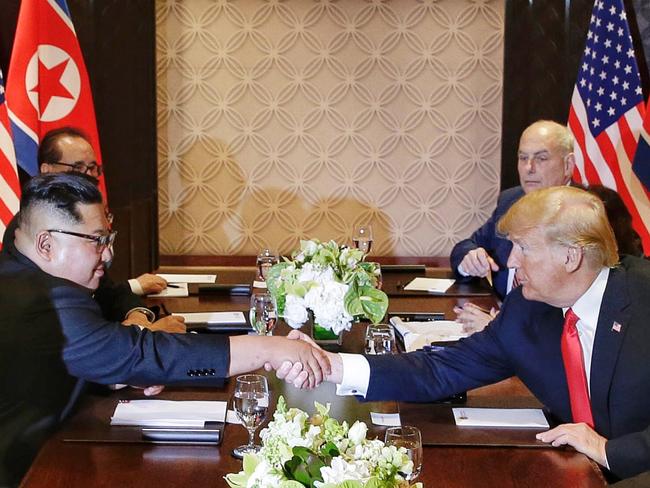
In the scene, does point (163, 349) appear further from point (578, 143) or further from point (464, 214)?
point (464, 214)

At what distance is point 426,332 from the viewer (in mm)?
3188

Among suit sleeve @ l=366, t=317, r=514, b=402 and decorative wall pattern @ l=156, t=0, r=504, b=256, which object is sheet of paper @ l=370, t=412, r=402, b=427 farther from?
decorative wall pattern @ l=156, t=0, r=504, b=256

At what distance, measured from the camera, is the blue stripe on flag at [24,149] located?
443 centimetres

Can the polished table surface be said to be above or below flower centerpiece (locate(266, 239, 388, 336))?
below

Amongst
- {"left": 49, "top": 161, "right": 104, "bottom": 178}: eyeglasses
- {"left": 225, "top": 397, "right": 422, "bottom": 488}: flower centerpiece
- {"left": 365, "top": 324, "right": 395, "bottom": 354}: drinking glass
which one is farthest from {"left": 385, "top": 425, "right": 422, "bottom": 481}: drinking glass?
{"left": 49, "top": 161, "right": 104, "bottom": 178}: eyeglasses

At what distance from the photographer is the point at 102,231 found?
259cm

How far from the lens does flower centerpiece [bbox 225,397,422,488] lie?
4.43 feet

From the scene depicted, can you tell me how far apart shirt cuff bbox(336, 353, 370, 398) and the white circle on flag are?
2.70m

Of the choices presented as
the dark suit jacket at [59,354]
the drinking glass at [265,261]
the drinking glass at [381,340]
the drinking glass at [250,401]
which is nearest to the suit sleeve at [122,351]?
the dark suit jacket at [59,354]

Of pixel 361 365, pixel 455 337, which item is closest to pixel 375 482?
pixel 361 365

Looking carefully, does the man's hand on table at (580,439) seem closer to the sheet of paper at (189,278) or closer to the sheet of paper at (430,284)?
the sheet of paper at (430,284)

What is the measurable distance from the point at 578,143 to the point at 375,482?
415 cm

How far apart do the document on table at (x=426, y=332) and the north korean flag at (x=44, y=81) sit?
2.08 m

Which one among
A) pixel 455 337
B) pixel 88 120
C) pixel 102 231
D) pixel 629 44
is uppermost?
pixel 629 44
